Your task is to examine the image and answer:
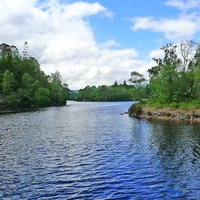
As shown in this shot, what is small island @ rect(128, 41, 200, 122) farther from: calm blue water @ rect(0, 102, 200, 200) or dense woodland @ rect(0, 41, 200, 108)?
calm blue water @ rect(0, 102, 200, 200)

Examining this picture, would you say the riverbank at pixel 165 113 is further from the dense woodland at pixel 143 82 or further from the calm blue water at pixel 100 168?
the calm blue water at pixel 100 168

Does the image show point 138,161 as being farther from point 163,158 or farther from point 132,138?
point 132,138

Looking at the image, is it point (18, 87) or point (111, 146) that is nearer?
point (111, 146)

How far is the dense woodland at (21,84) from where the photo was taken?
13612cm

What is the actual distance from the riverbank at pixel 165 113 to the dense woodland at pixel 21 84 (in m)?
70.6

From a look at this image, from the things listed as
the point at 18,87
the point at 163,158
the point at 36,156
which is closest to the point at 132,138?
the point at 163,158

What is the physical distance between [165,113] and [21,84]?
3887 inches

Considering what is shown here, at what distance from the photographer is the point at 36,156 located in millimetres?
30094

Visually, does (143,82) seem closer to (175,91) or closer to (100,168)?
(175,91)

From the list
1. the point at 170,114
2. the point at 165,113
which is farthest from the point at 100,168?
the point at 165,113

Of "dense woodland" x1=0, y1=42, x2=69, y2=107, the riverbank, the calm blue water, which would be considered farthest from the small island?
"dense woodland" x1=0, y1=42, x2=69, y2=107

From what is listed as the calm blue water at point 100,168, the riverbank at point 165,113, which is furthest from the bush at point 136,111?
the calm blue water at point 100,168

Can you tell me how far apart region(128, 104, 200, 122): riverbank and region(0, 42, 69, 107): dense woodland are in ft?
232

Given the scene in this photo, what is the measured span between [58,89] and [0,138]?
464 ft
